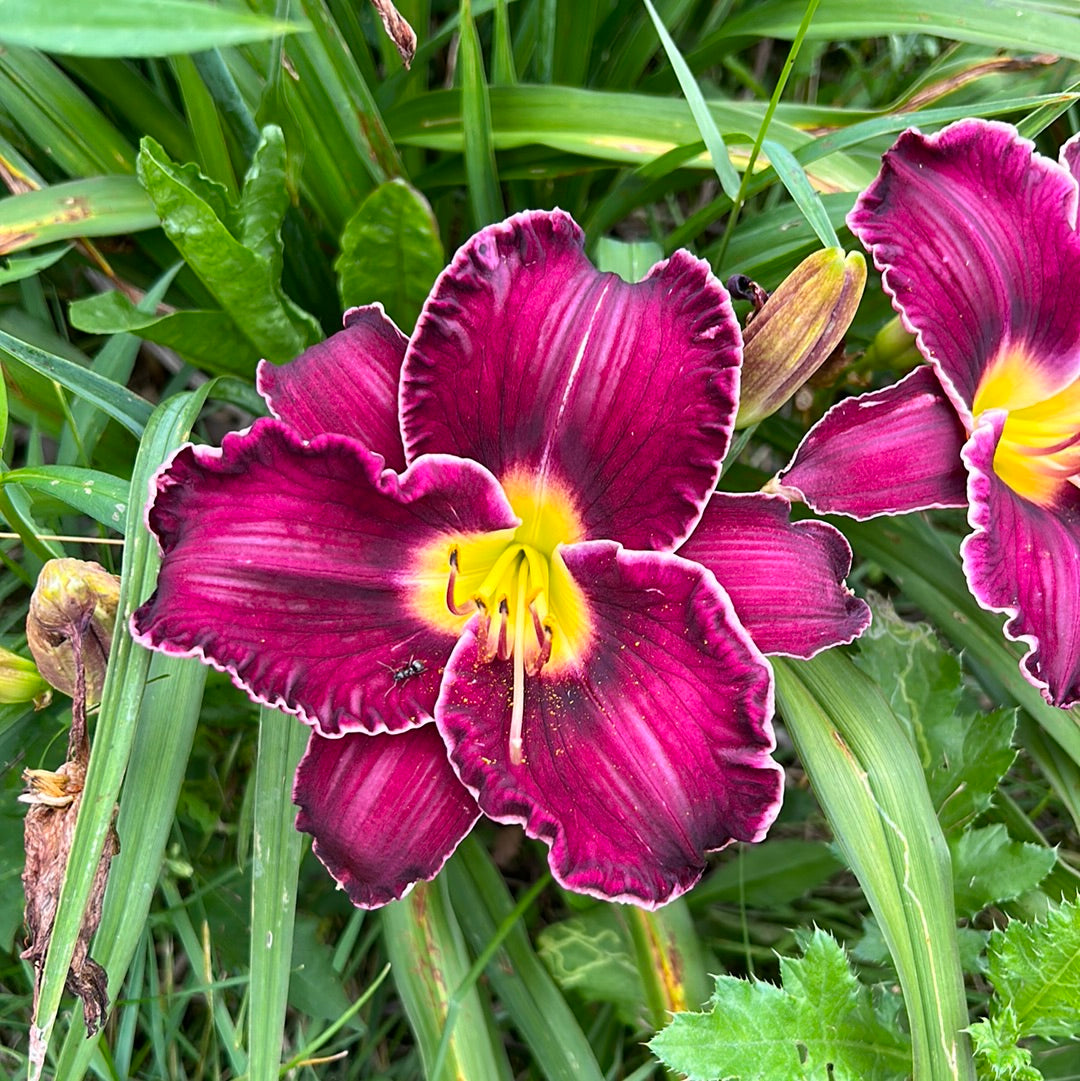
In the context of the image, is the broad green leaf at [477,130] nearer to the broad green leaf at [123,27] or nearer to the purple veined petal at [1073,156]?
the broad green leaf at [123,27]

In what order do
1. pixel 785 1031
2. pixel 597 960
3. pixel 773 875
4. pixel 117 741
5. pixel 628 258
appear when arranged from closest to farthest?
pixel 117 741 → pixel 785 1031 → pixel 628 258 → pixel 597 960 → pixel 773 875

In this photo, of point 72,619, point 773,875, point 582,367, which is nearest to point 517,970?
point 773,875

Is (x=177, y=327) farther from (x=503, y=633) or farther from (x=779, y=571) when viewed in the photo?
(x=779, y=571)

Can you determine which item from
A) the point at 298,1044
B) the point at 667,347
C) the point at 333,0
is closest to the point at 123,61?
the point at 333,0

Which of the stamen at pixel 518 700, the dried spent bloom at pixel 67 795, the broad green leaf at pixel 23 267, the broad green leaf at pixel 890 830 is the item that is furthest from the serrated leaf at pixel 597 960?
the broad green leaf at pixel 23 267

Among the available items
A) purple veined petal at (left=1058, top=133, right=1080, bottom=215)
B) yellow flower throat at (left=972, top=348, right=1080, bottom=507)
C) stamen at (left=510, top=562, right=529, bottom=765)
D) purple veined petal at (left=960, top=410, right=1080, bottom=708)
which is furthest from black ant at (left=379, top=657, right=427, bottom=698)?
purple veined petal at (left=1058, top=133, right=1080, bottom=215)
